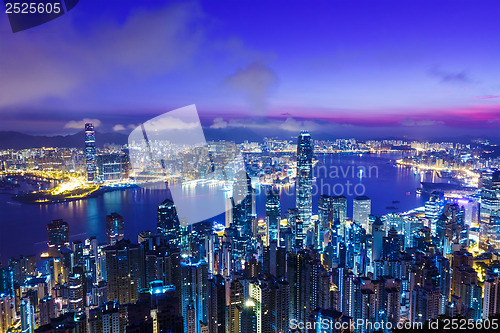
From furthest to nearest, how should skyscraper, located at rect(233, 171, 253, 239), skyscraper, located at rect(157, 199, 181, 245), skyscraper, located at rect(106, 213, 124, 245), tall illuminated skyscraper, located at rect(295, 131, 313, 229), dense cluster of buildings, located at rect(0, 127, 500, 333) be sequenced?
tall illuminated skyscraper, located at rect(295, 131, 313, 229) → skyscraper, located at rect(233, 171, 253, 239) → skyscraper, located at rect(106, 213, 124, 245) → skyscraper, located at rect(157, 199, 181, 245) → dense cluster of buildings, located at rect(0, 127, 500, 333)

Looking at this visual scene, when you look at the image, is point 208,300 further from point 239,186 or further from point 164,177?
point 239,186

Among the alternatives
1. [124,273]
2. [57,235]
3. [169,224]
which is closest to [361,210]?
[169,224]

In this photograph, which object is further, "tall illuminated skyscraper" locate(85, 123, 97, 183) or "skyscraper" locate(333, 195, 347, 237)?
"skyscraper" locate(333, 195, 347, 237)

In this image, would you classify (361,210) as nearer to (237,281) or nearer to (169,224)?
(169,224)

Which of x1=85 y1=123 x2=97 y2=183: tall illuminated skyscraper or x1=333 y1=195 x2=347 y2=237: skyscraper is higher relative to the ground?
x1=85 y1=123 x2=97 y2=183: tall illuminated skyscraper

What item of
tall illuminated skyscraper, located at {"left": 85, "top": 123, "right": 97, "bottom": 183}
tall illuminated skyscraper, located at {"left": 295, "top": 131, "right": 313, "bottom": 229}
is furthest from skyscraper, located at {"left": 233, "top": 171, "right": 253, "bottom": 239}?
tall illuminated skyscraper, located at {"left": 85, "top": 123, "right": 97, "bottom": 183}

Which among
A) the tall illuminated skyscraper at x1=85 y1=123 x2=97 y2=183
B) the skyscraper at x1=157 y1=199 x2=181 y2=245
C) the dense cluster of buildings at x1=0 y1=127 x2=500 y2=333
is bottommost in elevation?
the dense cluster of buildings at x1=0 y1=127 x2=500 y2=333

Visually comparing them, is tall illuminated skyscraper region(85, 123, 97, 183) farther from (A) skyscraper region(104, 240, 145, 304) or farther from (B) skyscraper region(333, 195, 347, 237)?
(B) skyscraper region(333, 195, 347, 237)

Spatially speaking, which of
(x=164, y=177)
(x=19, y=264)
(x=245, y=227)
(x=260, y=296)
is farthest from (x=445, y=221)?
(x=19, y=264)
